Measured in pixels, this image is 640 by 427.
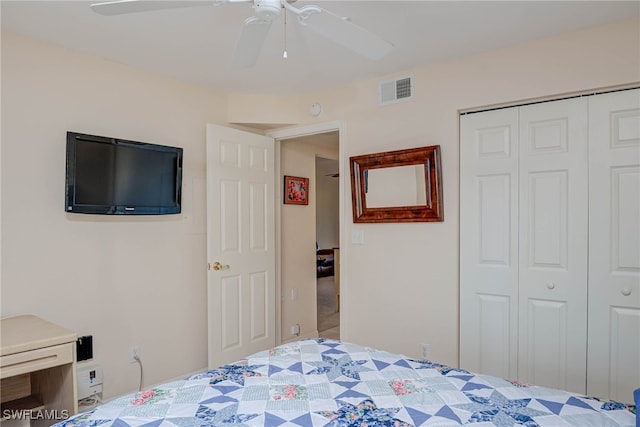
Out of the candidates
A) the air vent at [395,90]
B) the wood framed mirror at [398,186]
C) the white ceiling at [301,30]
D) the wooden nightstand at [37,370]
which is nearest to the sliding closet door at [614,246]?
the white ceiling at [301,30]

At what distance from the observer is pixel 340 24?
1714 mm

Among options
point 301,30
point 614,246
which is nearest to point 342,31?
point 301,30

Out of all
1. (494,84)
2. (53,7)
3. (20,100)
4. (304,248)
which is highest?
(53,7)

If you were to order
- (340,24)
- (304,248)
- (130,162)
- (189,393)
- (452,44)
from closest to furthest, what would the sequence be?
(189,393) → (340,24) → (452,44) → (130,162) → (304,248)

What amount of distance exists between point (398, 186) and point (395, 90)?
74 cm

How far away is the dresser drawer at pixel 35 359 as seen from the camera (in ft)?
6.25

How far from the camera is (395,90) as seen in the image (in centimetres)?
320

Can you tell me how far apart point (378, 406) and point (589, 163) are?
1986mm

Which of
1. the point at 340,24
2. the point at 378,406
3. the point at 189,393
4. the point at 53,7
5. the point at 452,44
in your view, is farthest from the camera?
the point at 452,44

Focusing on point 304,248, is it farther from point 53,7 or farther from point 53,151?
point 53,7

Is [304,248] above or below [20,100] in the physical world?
below

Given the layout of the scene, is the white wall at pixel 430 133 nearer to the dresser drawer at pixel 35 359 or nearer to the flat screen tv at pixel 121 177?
the flat screen tv at pixel 121 177

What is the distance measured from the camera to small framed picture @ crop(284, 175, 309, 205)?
4.28 metres

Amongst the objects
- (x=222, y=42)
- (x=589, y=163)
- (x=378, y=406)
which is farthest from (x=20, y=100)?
(x=589, y=163)
